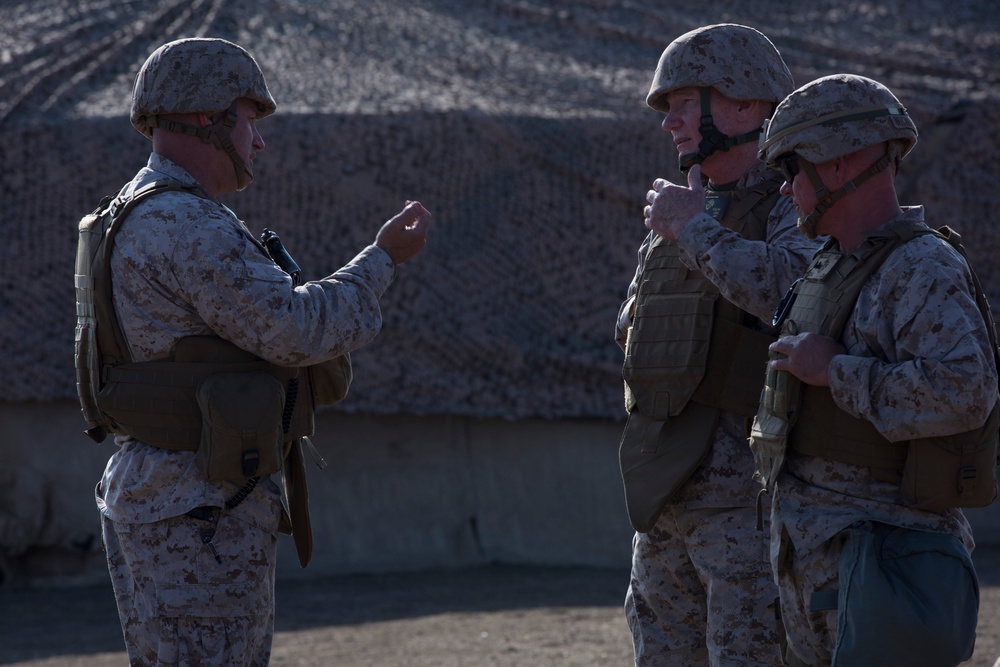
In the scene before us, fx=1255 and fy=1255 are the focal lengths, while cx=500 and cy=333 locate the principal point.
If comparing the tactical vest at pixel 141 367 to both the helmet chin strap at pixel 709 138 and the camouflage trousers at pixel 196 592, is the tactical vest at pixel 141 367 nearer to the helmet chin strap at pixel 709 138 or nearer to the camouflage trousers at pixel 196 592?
the camouflage trousers at pixel 196 592

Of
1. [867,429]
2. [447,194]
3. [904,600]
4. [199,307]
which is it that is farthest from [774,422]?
[447,194]

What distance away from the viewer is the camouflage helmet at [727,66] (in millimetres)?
3154

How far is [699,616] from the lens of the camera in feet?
10.4

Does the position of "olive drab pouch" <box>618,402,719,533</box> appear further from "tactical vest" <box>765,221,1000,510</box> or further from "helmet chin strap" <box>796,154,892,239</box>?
"helmet chin strap" <box>796,154,892,239</box>

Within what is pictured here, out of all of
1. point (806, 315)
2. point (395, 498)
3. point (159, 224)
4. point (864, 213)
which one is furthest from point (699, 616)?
point (395, 498)

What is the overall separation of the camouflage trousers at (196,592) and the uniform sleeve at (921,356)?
4.58 ft

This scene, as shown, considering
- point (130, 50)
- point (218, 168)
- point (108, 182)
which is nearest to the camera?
point (218, 168)

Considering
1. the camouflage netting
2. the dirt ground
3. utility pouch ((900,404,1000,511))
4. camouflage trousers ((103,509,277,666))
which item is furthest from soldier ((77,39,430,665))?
the camouflage netting

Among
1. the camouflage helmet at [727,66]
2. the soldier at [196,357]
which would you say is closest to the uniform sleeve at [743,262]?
the camouflage helmet at [727,66]

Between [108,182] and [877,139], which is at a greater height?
[877,139]

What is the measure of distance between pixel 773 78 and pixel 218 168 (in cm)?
141

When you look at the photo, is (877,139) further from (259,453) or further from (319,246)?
(319,246)

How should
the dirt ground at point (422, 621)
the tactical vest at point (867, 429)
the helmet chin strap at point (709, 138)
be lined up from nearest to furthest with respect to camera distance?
the tactical vest at point (867, 429) → the helmet chin strap at point (709, 138) → the dirt ground at point (422, 621)

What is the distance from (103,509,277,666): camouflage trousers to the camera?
287 cm
